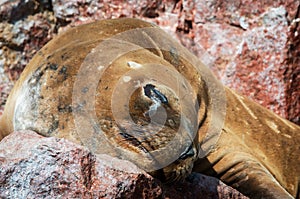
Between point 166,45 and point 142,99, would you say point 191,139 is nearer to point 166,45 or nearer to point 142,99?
point 142,99

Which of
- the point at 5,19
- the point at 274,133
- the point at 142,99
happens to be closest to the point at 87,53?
the point at 142,99

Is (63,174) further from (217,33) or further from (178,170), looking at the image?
(217,33)

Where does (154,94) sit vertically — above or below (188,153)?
above

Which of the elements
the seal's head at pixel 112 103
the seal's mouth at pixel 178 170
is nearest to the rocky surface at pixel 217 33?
the seal's head at pixel 112 103

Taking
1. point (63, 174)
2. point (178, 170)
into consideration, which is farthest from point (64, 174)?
point (178, 170)

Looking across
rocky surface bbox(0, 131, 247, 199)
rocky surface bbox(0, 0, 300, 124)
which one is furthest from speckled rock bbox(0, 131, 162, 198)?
rocky surface bbox(0, 0, 300, 124)

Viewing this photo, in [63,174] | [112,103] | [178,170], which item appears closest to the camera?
[63,174]
